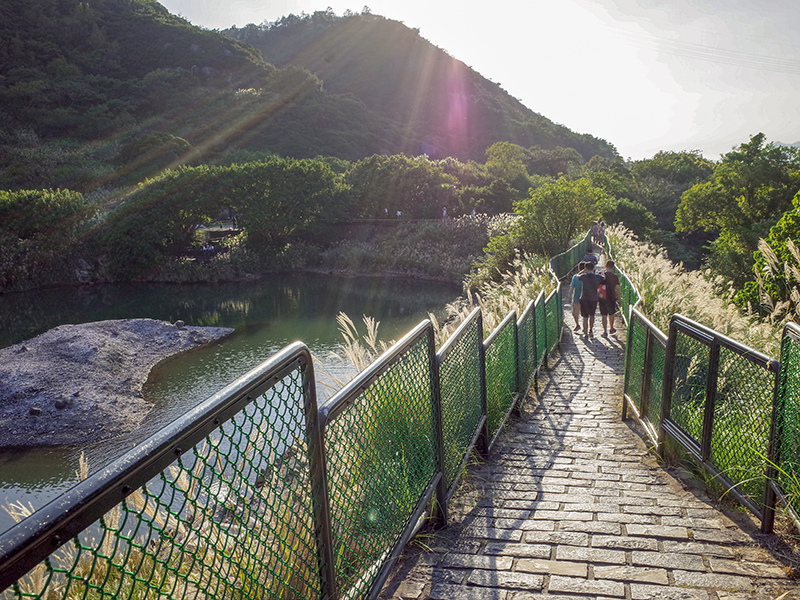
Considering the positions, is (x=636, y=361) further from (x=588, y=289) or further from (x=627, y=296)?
(x=627, y=296)

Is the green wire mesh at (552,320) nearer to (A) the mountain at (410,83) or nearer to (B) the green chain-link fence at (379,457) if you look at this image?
(B) the green chain-link fence at (379,457)

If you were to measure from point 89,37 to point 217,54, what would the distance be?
17934mm

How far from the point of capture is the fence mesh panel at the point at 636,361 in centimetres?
546

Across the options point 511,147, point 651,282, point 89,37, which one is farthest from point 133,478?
point 89,37

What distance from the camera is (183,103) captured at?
245ft

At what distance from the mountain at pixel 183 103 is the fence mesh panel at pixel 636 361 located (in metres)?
53.2

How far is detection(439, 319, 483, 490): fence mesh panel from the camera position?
3.65 m

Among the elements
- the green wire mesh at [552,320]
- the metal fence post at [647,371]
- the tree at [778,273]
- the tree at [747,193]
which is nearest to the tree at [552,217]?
the tree at [747,193]

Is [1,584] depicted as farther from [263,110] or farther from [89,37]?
[89,37]

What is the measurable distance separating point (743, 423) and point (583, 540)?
1.25m

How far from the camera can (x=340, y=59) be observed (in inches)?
4852

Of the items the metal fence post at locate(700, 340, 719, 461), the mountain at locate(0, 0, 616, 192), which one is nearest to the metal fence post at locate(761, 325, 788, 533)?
the metal fence post at locate(700, 340, 719, 461)

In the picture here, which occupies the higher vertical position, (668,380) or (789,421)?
(789,421)

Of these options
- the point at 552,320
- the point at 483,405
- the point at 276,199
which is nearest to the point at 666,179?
the point at 276,199
